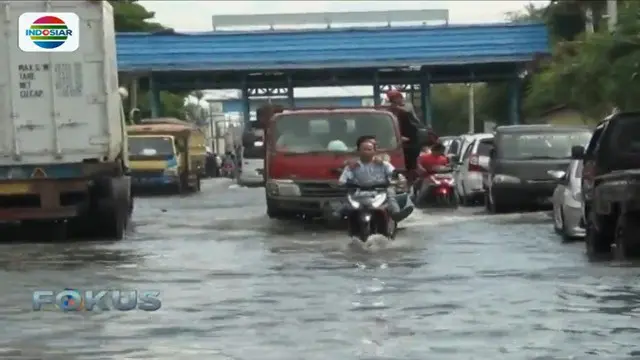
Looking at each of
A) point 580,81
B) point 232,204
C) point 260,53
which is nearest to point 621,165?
point 580,81

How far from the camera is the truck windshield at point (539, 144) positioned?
28094 millimetres

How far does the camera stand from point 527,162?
1088 inches

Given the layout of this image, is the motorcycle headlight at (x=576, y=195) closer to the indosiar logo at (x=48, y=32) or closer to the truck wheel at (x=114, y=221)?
the truck wheel at (x=114, y=221)

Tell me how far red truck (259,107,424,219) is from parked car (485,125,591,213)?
10.4 feet

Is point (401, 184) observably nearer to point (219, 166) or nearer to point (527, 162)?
point (527, 162)

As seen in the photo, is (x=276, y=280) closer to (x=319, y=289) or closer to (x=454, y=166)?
(x=319, y=289)

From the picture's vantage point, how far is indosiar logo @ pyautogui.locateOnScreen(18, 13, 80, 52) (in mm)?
21500

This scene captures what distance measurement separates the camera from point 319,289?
15008 millimetres

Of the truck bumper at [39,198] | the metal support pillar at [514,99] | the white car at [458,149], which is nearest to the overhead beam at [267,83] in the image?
the metal support pillar at [514,99]

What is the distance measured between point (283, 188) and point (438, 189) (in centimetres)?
688

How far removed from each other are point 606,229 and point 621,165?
1379 mm

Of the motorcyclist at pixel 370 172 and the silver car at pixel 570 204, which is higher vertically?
the motorcyclist at pixel 370 172

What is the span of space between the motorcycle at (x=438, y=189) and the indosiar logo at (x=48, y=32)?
10599mm

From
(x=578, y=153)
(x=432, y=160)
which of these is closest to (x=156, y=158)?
(x=432, y=160)
